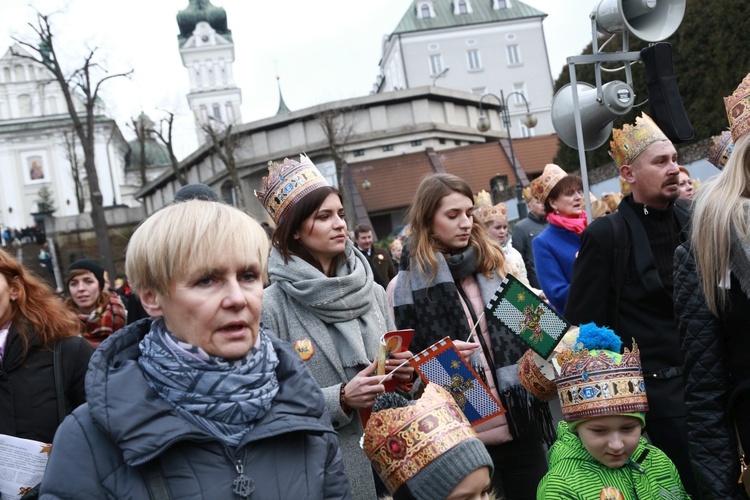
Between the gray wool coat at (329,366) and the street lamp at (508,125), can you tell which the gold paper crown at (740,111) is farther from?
the street lamp at (508,125)

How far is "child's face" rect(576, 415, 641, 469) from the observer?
3.49 metres

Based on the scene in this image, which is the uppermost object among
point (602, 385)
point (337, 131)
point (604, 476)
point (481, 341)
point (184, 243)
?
point (337, 131)

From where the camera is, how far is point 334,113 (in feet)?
142

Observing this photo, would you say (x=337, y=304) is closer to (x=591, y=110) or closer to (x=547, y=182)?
(x=591, y=110)

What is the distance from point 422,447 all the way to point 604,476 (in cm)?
114

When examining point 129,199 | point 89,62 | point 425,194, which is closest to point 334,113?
point 89,62

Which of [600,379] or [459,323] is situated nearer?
[600,379]

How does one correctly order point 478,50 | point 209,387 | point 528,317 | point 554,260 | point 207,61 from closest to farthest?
point 209,387 < point 528,317 < point 554,260 < point 478,50 < point 207,61

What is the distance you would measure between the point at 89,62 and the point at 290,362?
1284 inches

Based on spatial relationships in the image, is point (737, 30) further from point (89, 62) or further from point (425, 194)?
point (89, 62)

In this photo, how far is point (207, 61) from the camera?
10212 cm

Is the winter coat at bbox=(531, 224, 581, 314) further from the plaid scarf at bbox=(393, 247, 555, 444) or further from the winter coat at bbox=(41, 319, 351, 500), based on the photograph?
the winter coat at bbox=(41, 319, 351, 500)

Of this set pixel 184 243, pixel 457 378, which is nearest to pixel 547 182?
pixel 457 378

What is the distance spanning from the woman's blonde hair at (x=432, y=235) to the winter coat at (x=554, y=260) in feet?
4.08
